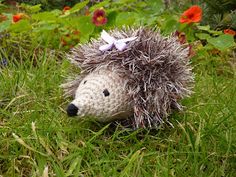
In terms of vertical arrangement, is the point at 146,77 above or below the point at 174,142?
above

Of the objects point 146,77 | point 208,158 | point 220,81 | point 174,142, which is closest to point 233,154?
point 208,158

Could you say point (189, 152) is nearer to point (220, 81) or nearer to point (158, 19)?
point (220, 81)

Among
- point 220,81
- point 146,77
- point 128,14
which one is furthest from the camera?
point 128,14

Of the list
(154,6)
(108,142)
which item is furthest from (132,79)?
(154,6)

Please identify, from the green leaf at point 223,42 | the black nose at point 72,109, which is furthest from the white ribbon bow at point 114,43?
the green leaf at point 223,42

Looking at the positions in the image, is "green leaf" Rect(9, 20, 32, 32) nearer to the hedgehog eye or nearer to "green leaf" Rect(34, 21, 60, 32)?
"green leaf" Rect(34, 21, 60, 32)

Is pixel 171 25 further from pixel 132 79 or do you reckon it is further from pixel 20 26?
pixel 132 79

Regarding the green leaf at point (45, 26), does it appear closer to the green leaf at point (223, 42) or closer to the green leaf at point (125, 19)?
the green leaf at point (125, 19)
